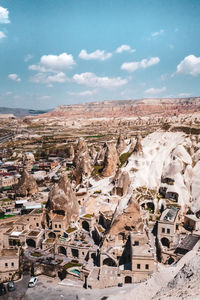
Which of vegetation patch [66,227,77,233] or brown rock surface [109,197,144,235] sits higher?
brown rock surface [109,197,144,235]

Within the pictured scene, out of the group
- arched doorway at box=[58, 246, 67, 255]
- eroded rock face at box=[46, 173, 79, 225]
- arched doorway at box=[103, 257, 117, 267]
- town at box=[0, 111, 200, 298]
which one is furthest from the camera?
eroded rock face at box=[46, 173, 79, 225]

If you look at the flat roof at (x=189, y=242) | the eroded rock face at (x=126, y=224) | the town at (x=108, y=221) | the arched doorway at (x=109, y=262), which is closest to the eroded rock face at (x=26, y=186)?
the town at (x=108, y=221)

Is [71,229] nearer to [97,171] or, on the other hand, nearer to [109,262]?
[109,262]

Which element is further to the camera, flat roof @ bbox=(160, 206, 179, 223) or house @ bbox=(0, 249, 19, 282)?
flat roof @ bbox=(160, 206, 179, 223)

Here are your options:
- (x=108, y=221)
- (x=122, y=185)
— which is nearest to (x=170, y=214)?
(x=108, y=221)

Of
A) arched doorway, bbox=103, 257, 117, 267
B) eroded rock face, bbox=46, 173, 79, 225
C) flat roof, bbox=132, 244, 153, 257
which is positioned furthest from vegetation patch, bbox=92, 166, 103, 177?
flat roof, bbox=132, 244, 153, 257

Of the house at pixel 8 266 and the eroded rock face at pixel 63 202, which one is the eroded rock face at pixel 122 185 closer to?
the eroded rock face at pixel 63 202

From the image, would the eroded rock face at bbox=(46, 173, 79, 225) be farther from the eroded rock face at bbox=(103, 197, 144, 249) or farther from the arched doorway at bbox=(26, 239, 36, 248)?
the eroded rock face at bbox=(103, 197, 144, 249)

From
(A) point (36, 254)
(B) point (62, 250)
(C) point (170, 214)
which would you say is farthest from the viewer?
(C) point (170, 214)

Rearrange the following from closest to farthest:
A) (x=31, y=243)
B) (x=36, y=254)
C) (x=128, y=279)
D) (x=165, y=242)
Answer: (x=128, y=279), (x=36, y=254), (x=165, y=242), (x=31, y=243)
